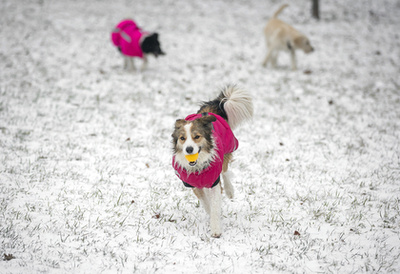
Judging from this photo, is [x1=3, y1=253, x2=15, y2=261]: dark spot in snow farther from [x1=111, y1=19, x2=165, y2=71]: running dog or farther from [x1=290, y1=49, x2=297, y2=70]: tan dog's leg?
[x1=290, y1=49, x2=297, y2=70]: tan dog's leg

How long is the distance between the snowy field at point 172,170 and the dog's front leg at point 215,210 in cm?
12

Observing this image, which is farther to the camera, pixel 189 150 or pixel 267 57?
pixel 267 57

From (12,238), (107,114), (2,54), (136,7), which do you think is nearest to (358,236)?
(12,238)

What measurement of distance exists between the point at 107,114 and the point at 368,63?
10.9m

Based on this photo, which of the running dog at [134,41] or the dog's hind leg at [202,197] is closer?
the dog's hind leg at [202,197]

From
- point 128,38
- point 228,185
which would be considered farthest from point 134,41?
point 228,185

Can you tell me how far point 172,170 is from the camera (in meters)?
5.35

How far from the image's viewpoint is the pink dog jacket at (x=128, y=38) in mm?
9938

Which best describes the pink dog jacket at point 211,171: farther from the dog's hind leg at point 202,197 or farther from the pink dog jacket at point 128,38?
the pink dog jacket at point 128,38

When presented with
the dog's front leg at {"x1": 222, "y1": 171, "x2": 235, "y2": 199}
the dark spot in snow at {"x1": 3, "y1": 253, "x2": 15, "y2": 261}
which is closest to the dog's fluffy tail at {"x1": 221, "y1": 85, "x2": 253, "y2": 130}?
the dog's front leg at {"x1": 222, "y1": 171, "x2": 235, "y2": 199}

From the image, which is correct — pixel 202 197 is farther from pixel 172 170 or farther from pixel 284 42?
pixel 284 42

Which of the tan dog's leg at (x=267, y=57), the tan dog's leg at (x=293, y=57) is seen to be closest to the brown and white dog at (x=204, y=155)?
the tan dog's leg at (x=267, y=57)

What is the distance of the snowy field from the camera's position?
344 centimetres

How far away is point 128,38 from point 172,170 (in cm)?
617
